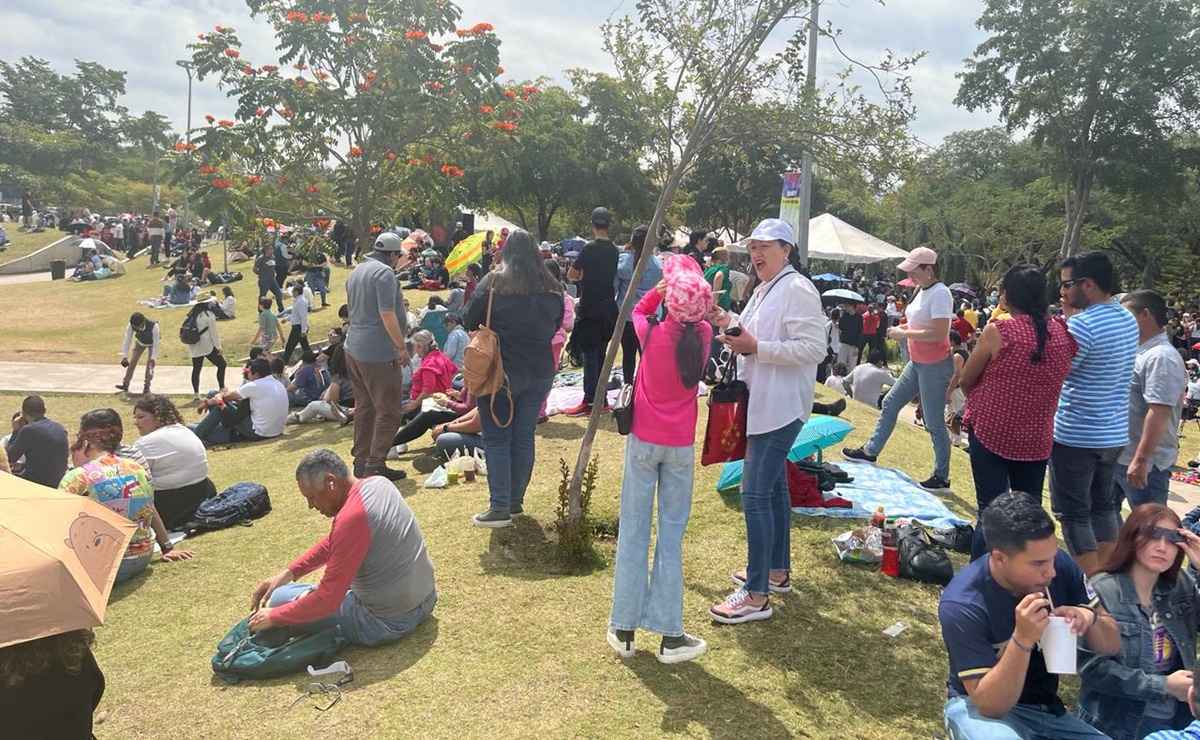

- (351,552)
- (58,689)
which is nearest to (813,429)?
(351,552)

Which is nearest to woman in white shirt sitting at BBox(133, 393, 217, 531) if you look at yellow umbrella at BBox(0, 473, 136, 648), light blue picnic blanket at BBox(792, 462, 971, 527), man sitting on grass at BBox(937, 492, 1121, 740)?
A: yellow umbrella at BBox(0, 473, 136, 648)

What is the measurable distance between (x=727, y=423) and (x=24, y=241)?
39.5 metres

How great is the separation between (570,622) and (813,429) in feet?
9.44

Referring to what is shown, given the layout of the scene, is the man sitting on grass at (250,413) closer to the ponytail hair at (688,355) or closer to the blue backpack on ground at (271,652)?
the blue backpack on ground at (271,652)

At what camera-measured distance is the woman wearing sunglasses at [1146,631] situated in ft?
9.20

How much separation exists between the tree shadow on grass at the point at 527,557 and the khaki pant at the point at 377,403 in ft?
5.51

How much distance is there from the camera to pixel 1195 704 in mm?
2299

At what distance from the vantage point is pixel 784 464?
12.7 feet

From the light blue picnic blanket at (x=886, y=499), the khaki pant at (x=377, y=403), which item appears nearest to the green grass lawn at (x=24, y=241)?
the khaki pant at (x=377, y=403)

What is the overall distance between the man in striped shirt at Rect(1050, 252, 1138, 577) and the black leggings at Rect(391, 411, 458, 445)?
5.17 metres

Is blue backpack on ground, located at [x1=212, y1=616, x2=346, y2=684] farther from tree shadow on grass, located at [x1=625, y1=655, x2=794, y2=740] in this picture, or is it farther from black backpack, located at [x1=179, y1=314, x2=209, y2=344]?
black backpack, located at [x1=179, y1=314, x2=209, y2=344]

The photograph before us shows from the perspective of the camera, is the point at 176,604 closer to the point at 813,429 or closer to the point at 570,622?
the point at 570,622

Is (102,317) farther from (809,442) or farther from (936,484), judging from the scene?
(936,484)

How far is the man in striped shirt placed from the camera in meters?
4.15
